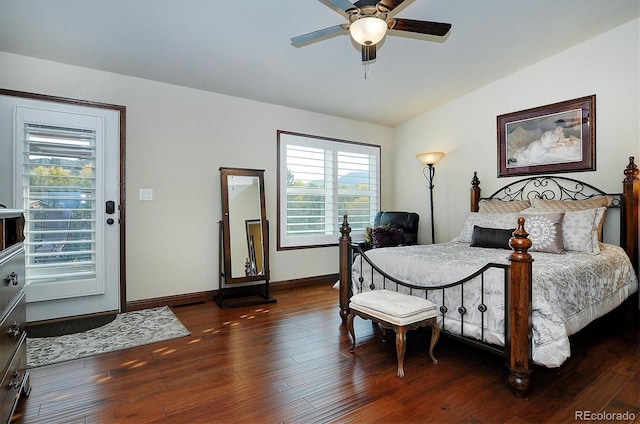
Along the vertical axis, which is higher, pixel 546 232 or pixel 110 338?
pixel 546 232

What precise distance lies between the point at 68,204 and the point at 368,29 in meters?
3.07

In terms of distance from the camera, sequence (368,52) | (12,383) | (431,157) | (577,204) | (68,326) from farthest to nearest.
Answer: (431,157) < (577,204) < (68,326) < (368,52) < (12,383)

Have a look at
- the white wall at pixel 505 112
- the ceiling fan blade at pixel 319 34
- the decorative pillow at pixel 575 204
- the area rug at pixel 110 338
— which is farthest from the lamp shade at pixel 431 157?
the area rug at pixel 110 338

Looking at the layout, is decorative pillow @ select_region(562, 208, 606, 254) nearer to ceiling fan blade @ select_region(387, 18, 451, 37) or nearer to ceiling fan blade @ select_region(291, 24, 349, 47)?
ceiling fan blade @ select_region(387, 18, 451, 37)

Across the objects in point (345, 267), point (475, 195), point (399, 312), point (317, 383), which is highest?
point (475, 195)

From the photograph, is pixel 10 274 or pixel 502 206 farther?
pixel 502 206

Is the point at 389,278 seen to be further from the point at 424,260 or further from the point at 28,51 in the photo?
the point at 28,51

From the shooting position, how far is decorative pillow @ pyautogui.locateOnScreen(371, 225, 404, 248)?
446 centimetres

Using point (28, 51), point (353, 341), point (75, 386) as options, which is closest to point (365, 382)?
point (353, 341)

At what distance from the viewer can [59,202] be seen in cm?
322

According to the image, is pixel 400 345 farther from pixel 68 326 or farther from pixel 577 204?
pixel 68 326

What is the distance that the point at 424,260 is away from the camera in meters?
2.73

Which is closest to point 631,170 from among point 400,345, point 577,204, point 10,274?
point 577,204

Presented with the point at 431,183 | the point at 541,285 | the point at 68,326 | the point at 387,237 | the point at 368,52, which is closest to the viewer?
the point at 541,285
